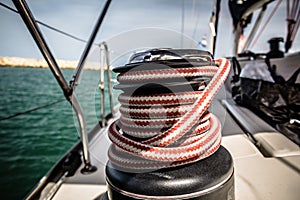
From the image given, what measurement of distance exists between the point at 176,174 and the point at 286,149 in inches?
26.9

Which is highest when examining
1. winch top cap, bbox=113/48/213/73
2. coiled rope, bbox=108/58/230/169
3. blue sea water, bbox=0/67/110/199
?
winch top cap, bbox=113/48/213/73

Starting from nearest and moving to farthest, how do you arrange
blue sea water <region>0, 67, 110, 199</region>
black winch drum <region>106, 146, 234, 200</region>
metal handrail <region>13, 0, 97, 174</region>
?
black winch drum <region>106, 146, 234, 200</region>
metal handrail <region>13, 0, 97, 174</region>
blue sea water <region>0, 67, 110, 199</region>

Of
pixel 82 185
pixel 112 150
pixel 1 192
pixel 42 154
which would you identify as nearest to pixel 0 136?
pixel 42 154

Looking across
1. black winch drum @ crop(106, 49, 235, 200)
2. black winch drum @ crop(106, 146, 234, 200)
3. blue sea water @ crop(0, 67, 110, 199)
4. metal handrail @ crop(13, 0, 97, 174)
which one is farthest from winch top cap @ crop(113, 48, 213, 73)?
blue sea water @ crop(0, 67, 110, 199)

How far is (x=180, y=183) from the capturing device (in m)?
0.43

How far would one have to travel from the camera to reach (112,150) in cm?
55

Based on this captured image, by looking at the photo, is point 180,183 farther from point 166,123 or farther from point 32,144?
point 32,144

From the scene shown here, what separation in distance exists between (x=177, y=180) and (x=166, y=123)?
0.12 metres

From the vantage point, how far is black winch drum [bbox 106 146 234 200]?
42 centimetres

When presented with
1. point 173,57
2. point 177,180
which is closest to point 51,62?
point 173,57

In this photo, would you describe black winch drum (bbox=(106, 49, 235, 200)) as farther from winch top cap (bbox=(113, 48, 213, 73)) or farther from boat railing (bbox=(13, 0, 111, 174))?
boat railing (bbox=(13, 0, 111, 174))

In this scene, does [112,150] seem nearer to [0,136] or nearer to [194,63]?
[194,63]

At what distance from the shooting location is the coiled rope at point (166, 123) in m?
0.44

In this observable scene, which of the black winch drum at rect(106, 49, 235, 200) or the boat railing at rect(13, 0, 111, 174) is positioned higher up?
the boat railing at rect(13, 0, 111, 174)
